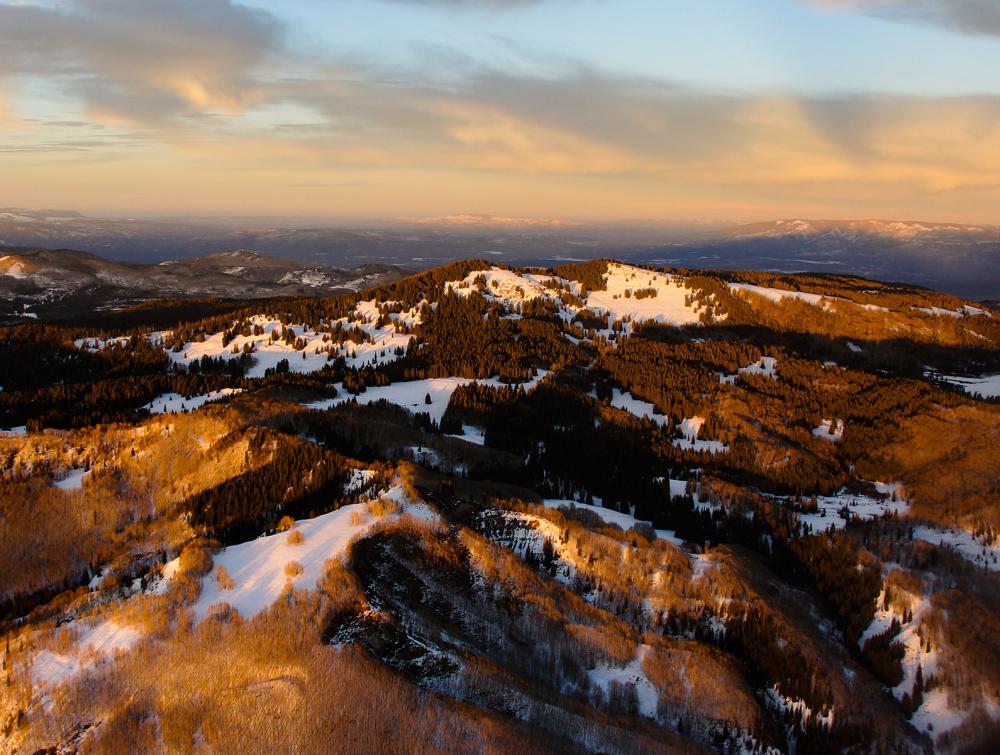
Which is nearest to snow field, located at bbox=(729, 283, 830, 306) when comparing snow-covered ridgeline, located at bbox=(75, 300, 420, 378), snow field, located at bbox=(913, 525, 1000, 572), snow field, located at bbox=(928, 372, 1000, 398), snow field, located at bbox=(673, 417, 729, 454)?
snow field, located at bbox=(928, 372, 1000, 398)

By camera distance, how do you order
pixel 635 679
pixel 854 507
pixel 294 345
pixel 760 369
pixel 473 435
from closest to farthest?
1. pixel 635 679
2. pixel 854 507
3. pixel 473 435
4. pixel 760 369
5. pixel 294 345

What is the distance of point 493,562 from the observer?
25188 millimetres

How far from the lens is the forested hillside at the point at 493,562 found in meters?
18.2

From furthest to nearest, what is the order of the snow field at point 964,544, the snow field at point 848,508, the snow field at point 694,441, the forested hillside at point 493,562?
the snow field at point 694,441
the snow field at point 848,508
the snow field at point 964,544
the forested hillside at point 493,562

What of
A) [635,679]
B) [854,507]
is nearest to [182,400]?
[635,679]

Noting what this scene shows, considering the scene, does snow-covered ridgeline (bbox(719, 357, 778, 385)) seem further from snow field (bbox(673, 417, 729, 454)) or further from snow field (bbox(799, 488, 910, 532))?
snow field (bbox(799, 488, 910, 532))

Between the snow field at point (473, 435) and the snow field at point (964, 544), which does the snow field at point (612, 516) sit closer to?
the snow field at point (473, 435)

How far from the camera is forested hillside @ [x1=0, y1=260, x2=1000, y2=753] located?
18250 mm

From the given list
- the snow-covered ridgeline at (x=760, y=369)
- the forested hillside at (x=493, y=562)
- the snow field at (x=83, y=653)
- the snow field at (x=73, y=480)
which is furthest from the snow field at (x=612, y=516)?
the snow-covered ridgeline at (x=760, y=369)

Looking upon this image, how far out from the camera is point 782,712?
21938 millimetres

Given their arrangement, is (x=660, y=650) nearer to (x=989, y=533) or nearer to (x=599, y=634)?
(x=599, y=634)

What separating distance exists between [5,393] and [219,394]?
1942 centimetres

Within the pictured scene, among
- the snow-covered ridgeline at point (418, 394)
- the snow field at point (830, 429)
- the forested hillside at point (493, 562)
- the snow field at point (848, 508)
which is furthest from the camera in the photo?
the snow field at point (830, 429)

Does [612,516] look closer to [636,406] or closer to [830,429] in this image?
[636,406]
